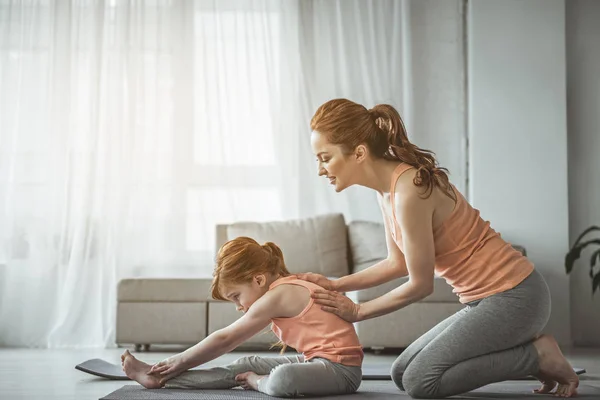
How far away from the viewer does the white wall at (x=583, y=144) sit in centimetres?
530

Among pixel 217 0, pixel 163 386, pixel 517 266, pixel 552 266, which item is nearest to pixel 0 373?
pixel 163 386

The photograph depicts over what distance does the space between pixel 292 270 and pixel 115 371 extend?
206cm

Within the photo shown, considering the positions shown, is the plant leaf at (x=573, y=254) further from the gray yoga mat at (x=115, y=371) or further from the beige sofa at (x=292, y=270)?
the gray yoga mat at (x=115, y=371)

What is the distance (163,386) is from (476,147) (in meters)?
3.30

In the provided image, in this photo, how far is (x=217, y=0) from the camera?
5.49 meters

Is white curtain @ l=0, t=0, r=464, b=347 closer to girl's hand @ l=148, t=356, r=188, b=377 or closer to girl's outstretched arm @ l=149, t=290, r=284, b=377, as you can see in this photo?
girl's hand @ l=148, t=356, r=188, b=377

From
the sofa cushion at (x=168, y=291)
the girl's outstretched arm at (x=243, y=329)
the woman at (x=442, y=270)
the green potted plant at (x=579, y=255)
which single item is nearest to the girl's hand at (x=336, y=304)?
the woman at (x=442, y=270)

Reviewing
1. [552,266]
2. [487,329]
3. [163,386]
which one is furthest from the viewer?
[552,266]

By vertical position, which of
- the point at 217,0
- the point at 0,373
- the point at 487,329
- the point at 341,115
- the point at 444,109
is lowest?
the point at 0,373

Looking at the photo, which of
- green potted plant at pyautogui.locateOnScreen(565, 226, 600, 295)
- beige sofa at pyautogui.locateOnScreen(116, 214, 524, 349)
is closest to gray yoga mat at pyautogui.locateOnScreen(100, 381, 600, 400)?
beige sofa at pyautogui.locateOnScreen(116, 214, 524, 349)

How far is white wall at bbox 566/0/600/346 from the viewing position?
17.4 ft

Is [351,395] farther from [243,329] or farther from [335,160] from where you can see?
[335,160]

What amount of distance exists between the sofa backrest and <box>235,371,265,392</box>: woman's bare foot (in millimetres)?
2492

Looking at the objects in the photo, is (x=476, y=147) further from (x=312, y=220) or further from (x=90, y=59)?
(x=90, y=59)
